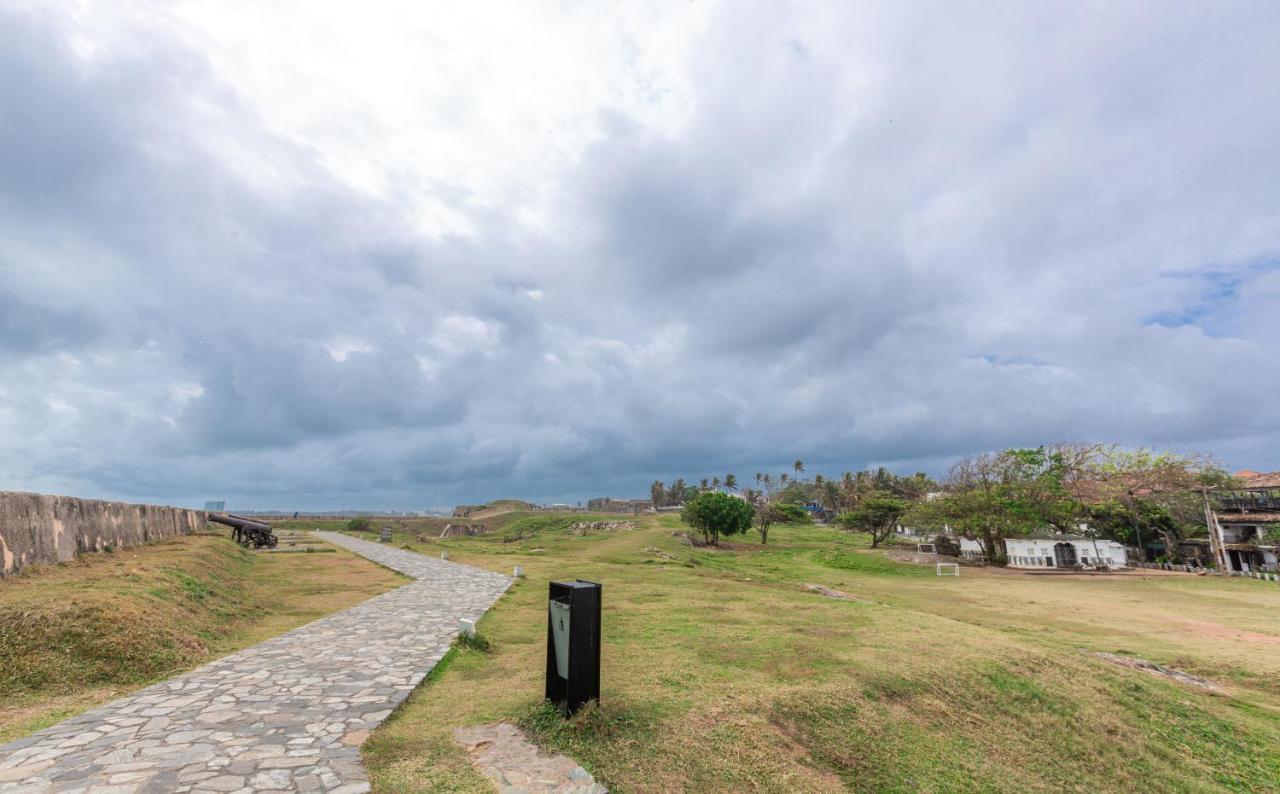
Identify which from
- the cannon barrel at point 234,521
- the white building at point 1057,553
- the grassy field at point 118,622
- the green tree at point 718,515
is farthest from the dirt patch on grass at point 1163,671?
the green tree at point 718,515

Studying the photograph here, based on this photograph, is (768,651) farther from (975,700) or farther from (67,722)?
(67,722)

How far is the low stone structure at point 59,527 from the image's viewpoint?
39.2 feet

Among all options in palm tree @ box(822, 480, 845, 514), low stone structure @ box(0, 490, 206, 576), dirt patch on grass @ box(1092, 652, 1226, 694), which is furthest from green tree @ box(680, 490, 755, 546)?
palm tree @ box(822, 480, 845, 514)

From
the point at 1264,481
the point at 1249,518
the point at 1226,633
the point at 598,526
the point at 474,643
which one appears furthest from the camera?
the point at 598,526

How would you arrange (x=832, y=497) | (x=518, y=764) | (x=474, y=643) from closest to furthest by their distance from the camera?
A: (x=518, y=764)
(x=474, y=643)
(x=832, y=497)

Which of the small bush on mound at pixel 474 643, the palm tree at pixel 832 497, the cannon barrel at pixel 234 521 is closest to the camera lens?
the small bush on mound at pixel 474 643

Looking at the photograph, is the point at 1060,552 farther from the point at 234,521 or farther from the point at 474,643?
the point at 234,521

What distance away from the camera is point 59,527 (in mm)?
14258

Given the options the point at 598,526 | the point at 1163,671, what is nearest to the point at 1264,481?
the point at 1163,671

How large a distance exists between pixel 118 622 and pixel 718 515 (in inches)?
1879

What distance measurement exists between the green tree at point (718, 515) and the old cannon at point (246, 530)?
117ft

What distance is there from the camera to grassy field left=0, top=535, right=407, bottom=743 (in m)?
7.33

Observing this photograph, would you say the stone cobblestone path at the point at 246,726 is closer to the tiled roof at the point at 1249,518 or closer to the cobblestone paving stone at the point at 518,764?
the cobblestone paving stone at the point at 518,764

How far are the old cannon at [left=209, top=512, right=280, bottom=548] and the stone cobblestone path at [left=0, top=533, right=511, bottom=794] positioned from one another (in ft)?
85.1
